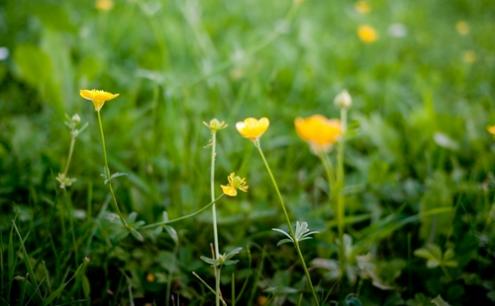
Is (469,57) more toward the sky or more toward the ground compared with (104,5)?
more toward the ground

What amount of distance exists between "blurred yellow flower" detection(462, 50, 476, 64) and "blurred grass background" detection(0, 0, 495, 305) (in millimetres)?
23

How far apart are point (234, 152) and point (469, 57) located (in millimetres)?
1751

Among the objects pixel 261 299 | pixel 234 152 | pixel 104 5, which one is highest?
pixel 104 5

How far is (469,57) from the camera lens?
2.55 m

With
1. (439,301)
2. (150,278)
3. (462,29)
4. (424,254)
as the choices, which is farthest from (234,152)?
A: (462,29)

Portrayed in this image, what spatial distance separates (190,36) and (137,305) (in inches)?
61.9

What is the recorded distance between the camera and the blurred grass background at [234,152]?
1116 millimetres

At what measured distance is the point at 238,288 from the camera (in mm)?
1146

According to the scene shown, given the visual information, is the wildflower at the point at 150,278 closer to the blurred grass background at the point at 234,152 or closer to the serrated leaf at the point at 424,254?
the blurred grass background at the point at 234,152

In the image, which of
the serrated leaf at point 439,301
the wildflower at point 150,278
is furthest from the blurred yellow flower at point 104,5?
the serrated leaf at point 439,301

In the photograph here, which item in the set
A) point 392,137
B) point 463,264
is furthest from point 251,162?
point 463,264

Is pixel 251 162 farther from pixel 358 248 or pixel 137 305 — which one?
pixel 137 305

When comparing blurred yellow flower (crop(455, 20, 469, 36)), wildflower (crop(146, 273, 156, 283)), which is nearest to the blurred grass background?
wildflower (crop(146, 273, 156, 283))

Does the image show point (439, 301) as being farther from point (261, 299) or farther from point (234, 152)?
point (234, 152)
